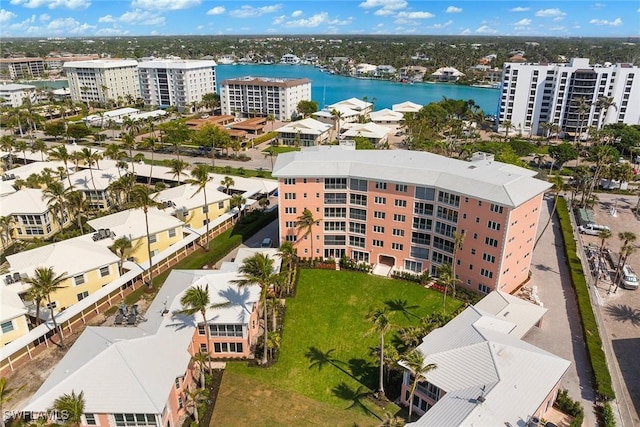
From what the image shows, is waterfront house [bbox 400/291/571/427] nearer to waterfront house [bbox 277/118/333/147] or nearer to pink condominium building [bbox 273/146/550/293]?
pink condominium building [bbox 273/146/550/293]

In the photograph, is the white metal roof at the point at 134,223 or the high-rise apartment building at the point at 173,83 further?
the high-rise apartment building at the point at 173,83

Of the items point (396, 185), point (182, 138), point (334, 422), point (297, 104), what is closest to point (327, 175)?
point (396, 185)

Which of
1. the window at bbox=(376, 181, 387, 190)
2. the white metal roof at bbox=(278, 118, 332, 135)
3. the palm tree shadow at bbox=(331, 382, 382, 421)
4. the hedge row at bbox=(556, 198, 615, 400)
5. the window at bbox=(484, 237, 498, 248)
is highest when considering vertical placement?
the window at bbox=(376, 181, 387, 190)

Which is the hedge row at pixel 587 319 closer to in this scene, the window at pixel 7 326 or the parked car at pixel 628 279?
the parked car at pixel 628 279

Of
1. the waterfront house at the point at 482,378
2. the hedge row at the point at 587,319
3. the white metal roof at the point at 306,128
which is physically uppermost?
the white metal roof at the point at 306,128

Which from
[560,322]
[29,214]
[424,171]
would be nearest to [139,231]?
[29,214]

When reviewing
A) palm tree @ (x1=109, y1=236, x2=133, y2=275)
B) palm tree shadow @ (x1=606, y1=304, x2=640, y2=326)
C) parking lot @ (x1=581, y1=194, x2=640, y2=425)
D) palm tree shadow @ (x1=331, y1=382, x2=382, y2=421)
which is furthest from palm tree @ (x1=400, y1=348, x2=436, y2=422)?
palm tree @ (x1=109, y1=236, x2=133, y2=275)

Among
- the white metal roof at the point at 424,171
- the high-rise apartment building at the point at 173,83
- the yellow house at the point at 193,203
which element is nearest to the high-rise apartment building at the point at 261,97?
the high-rise apartment building at the point at 173,83

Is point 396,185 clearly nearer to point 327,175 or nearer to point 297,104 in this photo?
point 327,175
